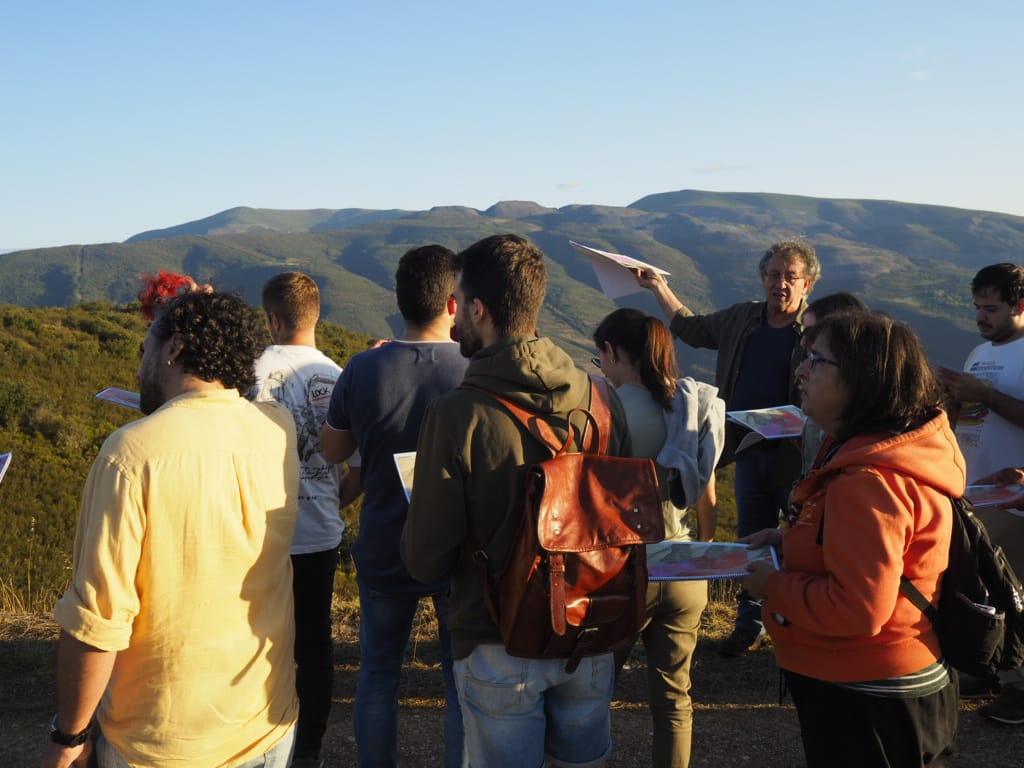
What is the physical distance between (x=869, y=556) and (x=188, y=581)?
1.54 metres

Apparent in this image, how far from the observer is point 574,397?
228cm

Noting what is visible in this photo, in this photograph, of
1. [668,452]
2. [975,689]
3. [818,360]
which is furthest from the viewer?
[975,689]

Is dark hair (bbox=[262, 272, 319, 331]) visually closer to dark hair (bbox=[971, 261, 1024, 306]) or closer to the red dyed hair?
the red dyed hair

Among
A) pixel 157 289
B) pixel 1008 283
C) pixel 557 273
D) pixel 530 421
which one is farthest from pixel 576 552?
pixel 557 273

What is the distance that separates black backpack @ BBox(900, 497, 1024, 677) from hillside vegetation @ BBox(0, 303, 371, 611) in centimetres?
555

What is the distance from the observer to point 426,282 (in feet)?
10.0

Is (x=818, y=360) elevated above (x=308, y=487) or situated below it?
above

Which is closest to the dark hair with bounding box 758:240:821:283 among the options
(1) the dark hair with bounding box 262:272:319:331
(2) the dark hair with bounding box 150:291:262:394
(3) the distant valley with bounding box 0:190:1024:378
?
(1) the dark hair with bounding box 262:272:319:331

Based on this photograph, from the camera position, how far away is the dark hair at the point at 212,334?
2154 millimetres

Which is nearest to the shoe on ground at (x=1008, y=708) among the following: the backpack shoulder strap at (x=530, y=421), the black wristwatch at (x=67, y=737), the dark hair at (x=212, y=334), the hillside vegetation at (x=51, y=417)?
the backpack shoulder strap at (x=530, y=421)

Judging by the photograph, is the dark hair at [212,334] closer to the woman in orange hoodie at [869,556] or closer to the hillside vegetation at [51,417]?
the woman in orange hoodie at [869,556]

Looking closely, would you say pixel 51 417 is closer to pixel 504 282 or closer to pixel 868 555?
pixel 504 282

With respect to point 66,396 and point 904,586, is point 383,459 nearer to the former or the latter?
point 904,586

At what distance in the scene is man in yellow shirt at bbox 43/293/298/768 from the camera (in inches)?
75.4
